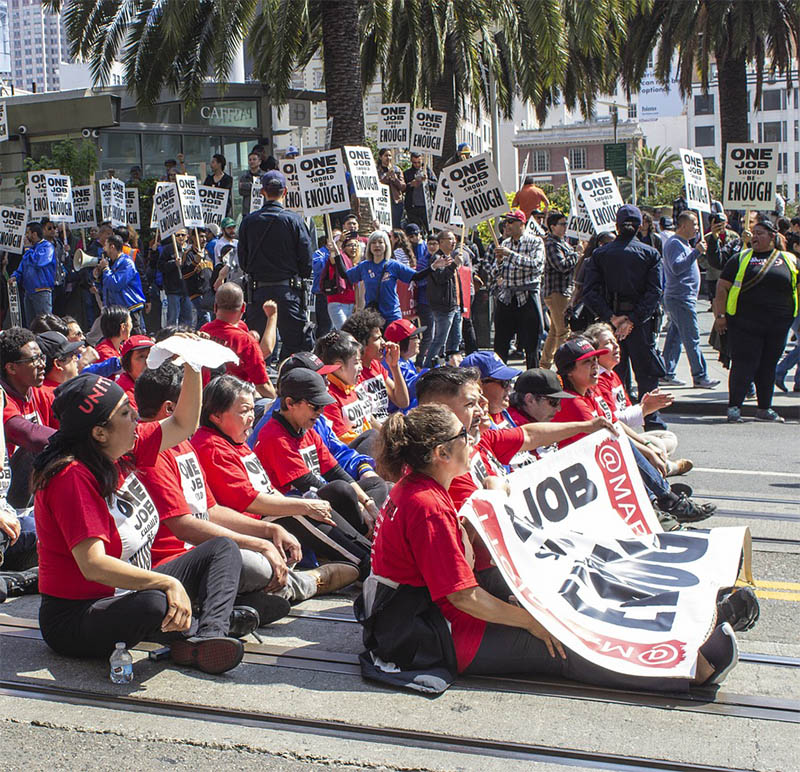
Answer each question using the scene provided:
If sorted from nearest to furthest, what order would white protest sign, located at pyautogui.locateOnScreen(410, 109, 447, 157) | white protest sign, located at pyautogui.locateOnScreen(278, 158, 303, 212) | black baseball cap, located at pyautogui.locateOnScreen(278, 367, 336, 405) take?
black baseball cap, located at pyautogui.locateOnScreen(278, 367, 336, 405) < white protest sign, located at pyautogui.locateOnScreen(278, 158, 303, 212) < white protest sign, located at pyautogui.locateOnScreen(410, 109, 447, 157)

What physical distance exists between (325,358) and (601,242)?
244 inches

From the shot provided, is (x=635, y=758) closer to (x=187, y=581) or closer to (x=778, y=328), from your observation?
(x=187, y=581)

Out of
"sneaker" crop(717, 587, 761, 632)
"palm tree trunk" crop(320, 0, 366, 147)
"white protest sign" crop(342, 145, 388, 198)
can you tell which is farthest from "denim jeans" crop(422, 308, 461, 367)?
"sneaker" crop(717, 587, 761, 632)

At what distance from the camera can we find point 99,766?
3.78 metres

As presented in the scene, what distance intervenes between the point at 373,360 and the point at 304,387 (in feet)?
7.50

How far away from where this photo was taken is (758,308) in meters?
10.9

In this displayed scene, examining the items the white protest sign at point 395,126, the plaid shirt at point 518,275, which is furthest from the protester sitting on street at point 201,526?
the white protest sign at point 395,126

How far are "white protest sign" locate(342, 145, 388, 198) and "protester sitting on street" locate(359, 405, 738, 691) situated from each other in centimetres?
1059

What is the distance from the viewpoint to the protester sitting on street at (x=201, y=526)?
4.93 metres

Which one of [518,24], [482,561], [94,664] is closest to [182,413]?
[94,664]

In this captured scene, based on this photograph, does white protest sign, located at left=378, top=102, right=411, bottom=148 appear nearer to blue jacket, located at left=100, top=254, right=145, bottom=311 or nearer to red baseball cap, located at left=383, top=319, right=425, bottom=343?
blue jacket, located at left=100, top=254, right=145, bottom=311

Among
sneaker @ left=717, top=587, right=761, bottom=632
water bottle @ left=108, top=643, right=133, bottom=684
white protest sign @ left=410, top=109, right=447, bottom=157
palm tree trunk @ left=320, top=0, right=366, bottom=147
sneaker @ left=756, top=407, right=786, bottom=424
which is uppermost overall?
palm tree trunk @ left=320, top=0, right=366, bottom=147

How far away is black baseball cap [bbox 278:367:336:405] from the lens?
5910 mm

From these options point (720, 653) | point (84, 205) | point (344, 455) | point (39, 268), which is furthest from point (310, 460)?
point (84, 205)
